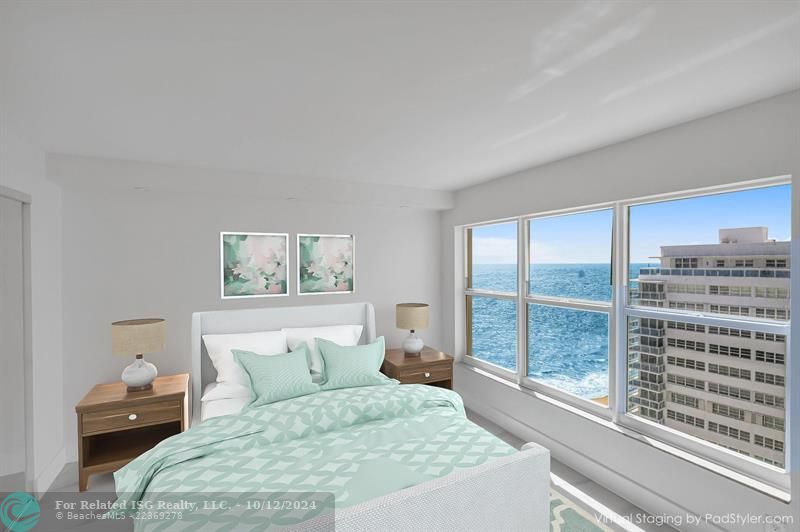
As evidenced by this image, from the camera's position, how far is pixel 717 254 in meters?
2.22

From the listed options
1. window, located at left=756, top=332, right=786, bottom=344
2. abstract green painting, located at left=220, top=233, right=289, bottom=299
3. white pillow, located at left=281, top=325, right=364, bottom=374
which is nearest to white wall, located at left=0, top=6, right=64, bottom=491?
abstract green painting, located at left=220, top=233, right=289, bottom=299

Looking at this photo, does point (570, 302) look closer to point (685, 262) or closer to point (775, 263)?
point (685, 262)

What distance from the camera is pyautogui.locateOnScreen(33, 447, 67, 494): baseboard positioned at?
2.50 m

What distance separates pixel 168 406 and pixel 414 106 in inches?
106

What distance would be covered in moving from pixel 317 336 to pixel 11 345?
1.97 metres

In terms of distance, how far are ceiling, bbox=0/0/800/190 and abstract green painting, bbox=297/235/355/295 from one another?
1387mm

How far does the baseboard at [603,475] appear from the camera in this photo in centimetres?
226

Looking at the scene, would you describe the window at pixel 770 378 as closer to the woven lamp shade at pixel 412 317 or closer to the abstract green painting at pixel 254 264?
the woven lamp shade at pixel 412 317

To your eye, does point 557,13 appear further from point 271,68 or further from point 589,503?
point 589,503

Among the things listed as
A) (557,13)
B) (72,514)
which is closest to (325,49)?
(557,13)

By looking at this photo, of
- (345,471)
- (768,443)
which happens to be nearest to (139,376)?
(345,471)

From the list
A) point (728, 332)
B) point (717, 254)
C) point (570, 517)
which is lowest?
point (570, 517)

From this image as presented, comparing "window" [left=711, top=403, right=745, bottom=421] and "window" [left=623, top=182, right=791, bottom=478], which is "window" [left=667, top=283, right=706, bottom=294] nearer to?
"window" [left=623, top=182, right=791, bottom=478]

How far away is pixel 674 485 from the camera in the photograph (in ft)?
7.33
